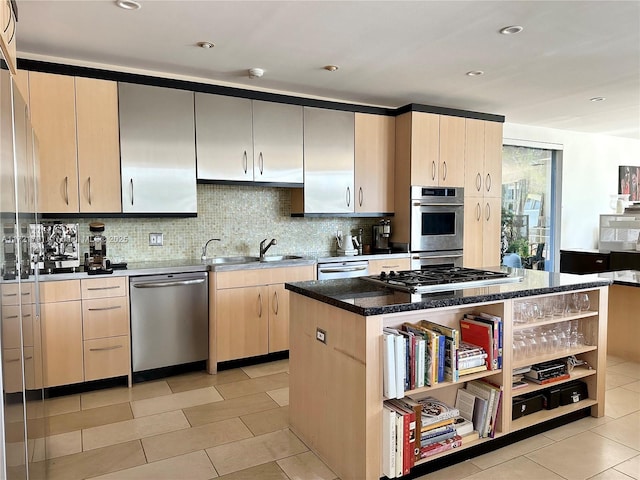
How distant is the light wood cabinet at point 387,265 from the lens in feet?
15.7

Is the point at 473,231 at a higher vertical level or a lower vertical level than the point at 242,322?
higher

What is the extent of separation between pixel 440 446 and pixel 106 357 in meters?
2.58

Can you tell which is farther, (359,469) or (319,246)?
(319,246)

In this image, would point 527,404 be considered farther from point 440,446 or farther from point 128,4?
point 128,4

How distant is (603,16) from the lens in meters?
2.93

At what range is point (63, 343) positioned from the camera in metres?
3.42

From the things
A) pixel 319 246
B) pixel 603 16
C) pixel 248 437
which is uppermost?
pixel 603 16

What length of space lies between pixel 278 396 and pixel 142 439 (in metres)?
1.02

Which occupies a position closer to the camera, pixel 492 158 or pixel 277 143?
pixel 277 143

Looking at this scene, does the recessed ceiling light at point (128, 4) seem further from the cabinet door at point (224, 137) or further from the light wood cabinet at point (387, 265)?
the light wood cabinet at point (387, 265)

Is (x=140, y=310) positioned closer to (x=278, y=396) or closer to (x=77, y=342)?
(x=77, y=342)

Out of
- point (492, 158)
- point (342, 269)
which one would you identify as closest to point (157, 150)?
point (342, 269)

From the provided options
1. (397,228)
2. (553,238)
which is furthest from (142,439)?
(553,238)

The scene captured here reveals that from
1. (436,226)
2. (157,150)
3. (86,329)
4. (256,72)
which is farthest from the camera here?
(436,226)
